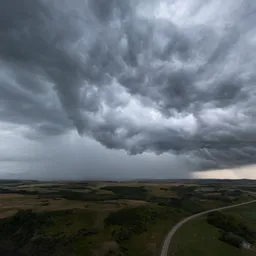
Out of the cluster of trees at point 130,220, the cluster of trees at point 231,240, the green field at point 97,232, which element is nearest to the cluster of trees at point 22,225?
the green field at point 97,232

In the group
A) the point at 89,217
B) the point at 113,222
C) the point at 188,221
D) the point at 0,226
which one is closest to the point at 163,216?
the point at 188,221

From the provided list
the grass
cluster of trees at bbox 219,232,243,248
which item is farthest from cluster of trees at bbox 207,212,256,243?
cluster of trees at bbox 219,232,243,248

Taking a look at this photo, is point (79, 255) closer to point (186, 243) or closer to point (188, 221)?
point (186, 243)

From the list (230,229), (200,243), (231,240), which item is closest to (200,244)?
(200,243)

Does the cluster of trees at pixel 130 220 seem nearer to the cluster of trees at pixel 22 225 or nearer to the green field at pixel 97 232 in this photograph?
the green field at pixel 97 232

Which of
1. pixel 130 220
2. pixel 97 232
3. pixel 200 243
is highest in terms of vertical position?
pixel 130 220

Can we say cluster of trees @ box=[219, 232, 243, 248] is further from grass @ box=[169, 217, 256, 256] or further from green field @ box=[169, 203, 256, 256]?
grass @ box=[169, 217, 256, 256]

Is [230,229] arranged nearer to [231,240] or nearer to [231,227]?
[231,227]
